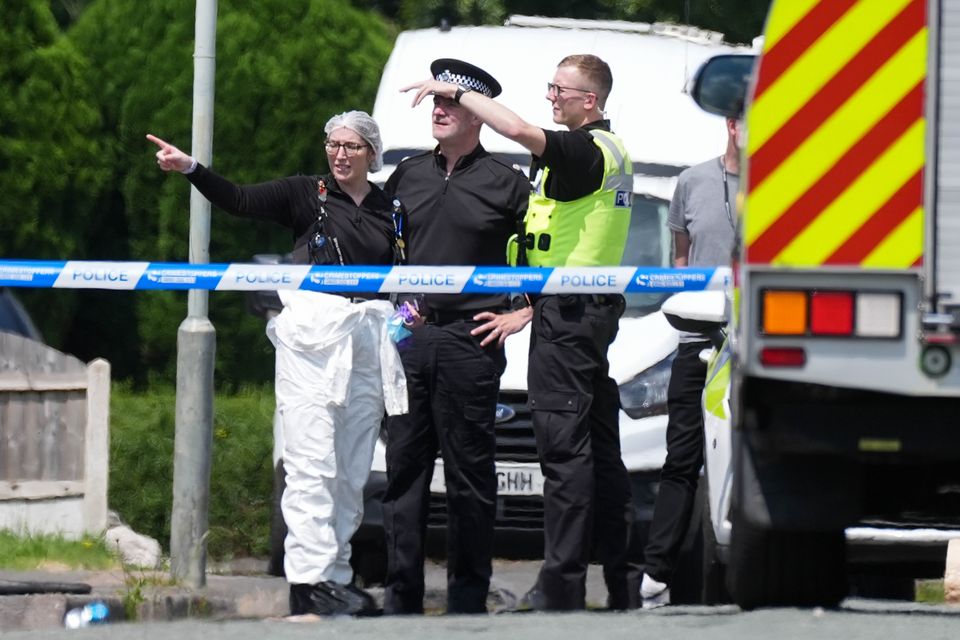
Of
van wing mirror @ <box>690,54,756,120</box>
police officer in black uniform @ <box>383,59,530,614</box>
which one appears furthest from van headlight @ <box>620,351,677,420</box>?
van wing mirror @ <box>690,54,756,120</box>

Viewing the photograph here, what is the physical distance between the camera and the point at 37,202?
50.0 feet

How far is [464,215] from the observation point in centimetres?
849

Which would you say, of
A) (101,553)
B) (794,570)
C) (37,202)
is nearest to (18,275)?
(101,553)

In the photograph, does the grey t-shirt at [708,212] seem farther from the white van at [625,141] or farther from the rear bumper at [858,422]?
the rear bumper at [858,422]

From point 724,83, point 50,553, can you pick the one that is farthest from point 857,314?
point 50,553

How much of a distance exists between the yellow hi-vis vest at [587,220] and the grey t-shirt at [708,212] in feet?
2.15

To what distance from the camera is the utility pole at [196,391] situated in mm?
9602

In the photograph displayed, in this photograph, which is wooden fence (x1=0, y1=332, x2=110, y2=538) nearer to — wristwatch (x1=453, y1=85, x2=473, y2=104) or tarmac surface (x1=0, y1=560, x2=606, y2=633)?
tarmac surface (x1=0, y1=560, x2=606, y2=633)

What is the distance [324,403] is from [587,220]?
1111 mm

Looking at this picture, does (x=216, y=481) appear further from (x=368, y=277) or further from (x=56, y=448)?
(x=368, y=277)

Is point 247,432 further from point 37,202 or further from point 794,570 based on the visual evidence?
point 794,570

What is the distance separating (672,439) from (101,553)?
8.74 ft

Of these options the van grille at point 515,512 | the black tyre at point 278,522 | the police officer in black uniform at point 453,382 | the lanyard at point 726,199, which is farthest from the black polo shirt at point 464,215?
the black tyre at point 278,522

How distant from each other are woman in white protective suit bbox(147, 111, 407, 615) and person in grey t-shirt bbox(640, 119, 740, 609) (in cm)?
115
